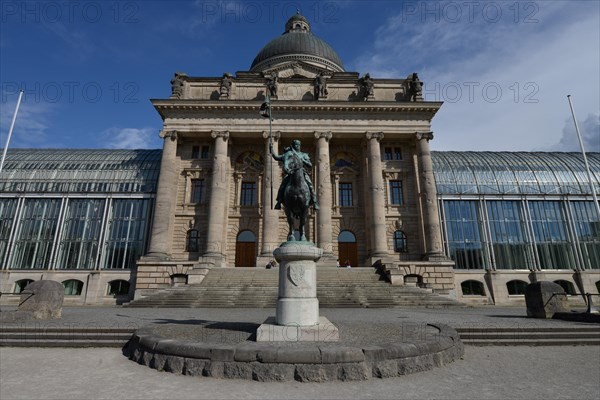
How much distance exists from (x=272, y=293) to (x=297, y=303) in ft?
47.1

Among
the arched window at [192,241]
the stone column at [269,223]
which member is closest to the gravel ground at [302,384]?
the stone column at [269,223]

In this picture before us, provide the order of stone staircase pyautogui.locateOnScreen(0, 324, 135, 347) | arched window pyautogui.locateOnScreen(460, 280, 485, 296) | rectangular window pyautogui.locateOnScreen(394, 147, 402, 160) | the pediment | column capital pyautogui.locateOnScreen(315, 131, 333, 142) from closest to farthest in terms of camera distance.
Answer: stone staircase pyautogui.locateOnScreen(0, 324, 135, 347) < arched window pyautogui.locateOnScreen(460, 280, 485, 296) < column capital pyautogui.locateOnScreen(315, 131, 333, 142) < rectangular window pyautogui.locateOnScreen(394, 147, 402, 160) < the pediment

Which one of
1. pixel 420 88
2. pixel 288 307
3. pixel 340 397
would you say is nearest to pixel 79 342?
pixel 288 307

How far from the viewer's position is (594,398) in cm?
552

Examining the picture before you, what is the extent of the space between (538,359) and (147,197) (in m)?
33.5

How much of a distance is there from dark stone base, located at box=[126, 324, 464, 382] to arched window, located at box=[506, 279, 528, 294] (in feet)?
93.2

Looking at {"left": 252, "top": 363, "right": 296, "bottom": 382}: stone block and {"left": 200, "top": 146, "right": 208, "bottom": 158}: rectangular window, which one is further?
{"left": 200, "top": 146, "right": 208, "bottom": 158}: rectangular window

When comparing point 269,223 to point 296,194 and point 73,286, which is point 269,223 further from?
point 296,194

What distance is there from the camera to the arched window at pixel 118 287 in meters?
30.0

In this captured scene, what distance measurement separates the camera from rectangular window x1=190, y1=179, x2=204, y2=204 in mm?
33219

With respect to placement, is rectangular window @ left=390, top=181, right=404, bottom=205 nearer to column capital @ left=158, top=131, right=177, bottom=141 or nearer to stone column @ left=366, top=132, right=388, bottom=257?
stone column @ left=366, top=132, right=388, bottom=257

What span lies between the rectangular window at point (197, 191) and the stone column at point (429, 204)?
22240 millimetres

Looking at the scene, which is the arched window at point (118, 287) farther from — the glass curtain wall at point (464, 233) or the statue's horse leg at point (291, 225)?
the glass curtain wall at point (464, 233)

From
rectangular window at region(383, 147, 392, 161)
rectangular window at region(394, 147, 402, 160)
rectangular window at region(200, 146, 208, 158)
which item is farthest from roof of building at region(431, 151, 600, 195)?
rectangular window at region(200, 146, 208, 158)
